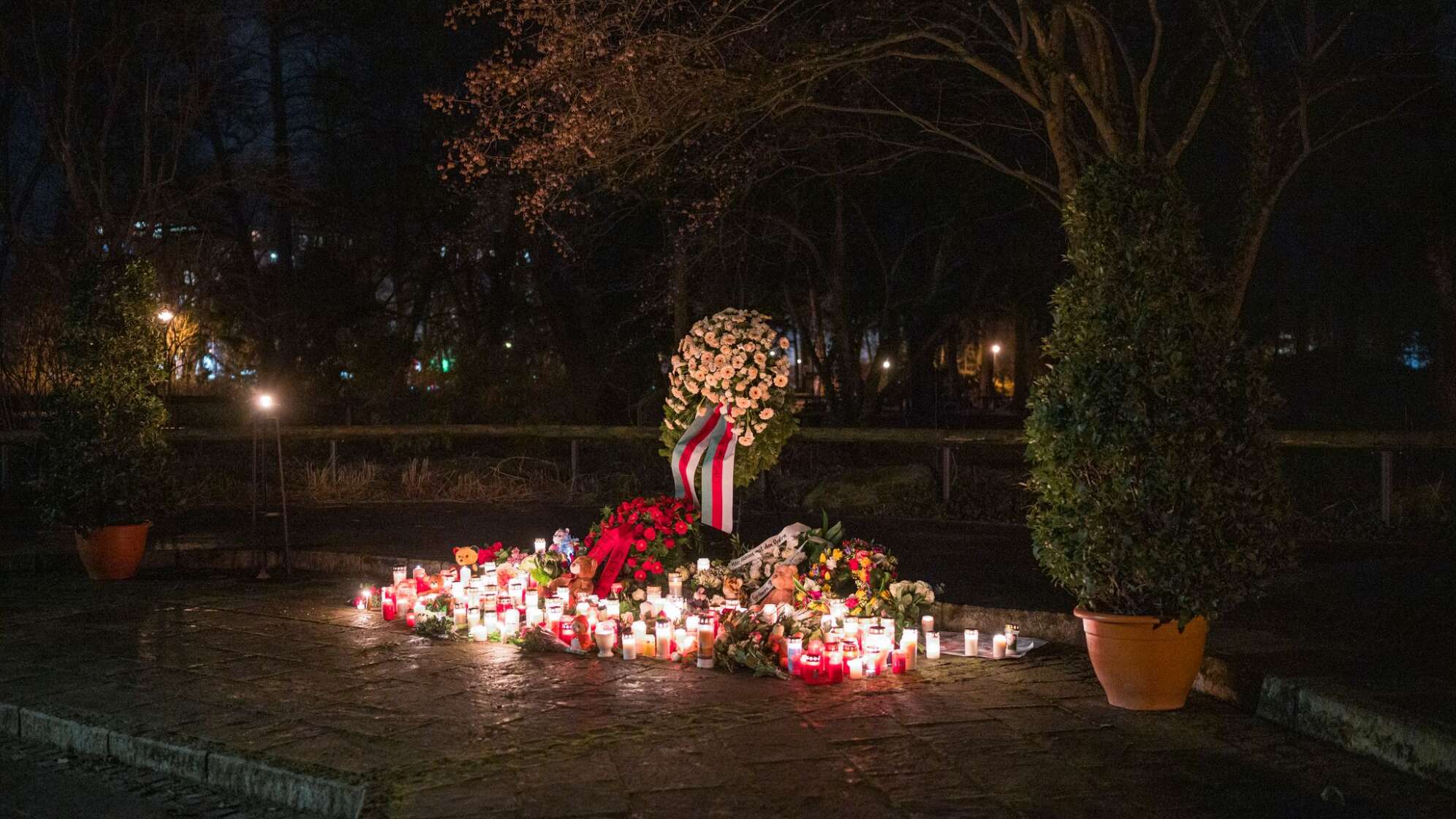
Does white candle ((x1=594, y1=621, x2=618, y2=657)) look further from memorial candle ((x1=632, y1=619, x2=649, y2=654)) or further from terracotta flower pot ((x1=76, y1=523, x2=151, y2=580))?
terracotta flower pot ((x1=76, y1=523, x2=151, y2=580))

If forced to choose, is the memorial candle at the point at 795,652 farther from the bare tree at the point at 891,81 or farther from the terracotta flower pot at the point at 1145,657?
the bare tree at the point at 891,81

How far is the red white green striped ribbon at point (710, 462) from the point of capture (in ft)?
32.9

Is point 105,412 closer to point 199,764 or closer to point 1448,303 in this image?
point 199,764

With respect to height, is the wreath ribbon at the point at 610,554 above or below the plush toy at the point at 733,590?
above

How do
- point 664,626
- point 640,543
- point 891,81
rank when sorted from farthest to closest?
point 891,81, point 640,543, point 664,626

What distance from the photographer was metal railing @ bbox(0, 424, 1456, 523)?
43.9 feet

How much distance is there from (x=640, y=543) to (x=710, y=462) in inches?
46.2

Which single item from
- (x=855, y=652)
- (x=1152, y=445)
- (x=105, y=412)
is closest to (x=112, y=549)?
(x=105, y=412)

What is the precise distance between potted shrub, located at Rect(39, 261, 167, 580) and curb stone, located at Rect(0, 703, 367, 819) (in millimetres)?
4859

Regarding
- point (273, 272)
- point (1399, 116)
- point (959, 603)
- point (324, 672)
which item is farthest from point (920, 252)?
point (324, 672)

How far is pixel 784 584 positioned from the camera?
27.8ft

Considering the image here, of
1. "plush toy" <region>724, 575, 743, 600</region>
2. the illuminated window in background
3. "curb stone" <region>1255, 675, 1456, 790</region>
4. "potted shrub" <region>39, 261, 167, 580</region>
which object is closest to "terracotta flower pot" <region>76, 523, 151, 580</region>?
"potted shrub" <region>39, 261, 167, 580</region>

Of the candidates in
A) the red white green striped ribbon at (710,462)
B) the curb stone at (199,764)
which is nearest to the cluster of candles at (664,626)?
the red white green striped ribbon at (710,462)

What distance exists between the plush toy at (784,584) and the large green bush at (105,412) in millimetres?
6454
